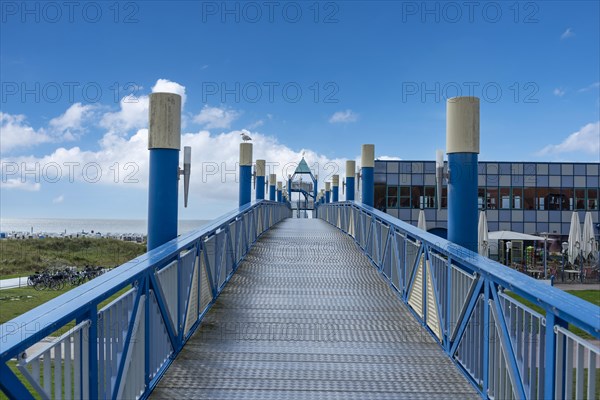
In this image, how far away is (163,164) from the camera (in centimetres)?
611

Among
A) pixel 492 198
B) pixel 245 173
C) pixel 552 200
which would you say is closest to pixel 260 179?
pixel 245 173

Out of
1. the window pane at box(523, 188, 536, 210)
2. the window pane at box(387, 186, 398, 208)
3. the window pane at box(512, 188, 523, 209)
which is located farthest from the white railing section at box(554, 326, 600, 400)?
the window pane at box(523, 188, 536, 210)

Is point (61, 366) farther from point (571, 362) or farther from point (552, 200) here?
point (552, 200)

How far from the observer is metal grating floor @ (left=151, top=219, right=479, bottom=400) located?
4449mm

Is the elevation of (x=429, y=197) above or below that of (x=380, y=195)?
below

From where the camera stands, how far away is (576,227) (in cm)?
2552

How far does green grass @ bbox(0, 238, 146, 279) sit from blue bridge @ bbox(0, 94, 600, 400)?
40.7m

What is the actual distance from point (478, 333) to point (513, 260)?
3522cm

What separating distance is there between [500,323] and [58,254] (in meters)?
58.8

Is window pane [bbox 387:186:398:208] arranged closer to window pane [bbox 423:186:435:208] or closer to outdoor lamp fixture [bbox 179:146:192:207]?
window pane [bbox 423:186:435:208]

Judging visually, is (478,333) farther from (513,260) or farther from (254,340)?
(513,260)

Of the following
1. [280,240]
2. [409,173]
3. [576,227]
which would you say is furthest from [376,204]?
[280,240]

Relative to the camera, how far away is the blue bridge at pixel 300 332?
9.59ft

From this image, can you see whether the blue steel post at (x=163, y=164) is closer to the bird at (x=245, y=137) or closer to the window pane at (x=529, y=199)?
the bird at (x=245, y=137)
